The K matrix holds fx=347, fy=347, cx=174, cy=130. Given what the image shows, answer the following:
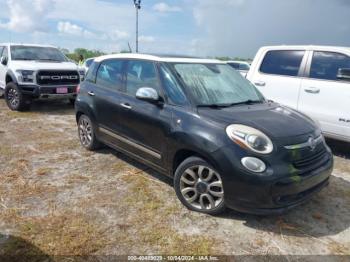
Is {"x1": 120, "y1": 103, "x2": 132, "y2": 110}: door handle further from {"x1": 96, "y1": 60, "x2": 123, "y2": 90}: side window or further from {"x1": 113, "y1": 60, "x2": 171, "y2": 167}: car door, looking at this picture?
{"x1": 96, "y1": 60, "x2": 123, "y2": 90}: side window

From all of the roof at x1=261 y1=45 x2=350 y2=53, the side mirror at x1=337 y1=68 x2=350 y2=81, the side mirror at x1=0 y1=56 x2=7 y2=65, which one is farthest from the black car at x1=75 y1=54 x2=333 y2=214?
the side mirror at x1=0 y1=56 x2=7 y2=65

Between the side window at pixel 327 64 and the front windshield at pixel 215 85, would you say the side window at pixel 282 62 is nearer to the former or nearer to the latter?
the side window at pixel 327 64

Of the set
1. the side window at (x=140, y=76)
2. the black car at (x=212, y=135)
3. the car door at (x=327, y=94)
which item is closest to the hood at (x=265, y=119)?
the black car at (x=212, y=135)

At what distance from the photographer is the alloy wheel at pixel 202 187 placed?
370 cm

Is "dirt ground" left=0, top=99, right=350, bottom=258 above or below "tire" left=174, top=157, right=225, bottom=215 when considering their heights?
below

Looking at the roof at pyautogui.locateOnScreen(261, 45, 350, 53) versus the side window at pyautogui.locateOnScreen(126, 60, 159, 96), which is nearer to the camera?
the side window at pyautogui.locateOnScreen(126, 60, 159, 96)

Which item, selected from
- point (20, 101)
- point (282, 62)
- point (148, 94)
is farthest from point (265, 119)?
point (20, 101)

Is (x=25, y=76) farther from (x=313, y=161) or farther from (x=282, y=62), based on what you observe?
(x=313, y=161)

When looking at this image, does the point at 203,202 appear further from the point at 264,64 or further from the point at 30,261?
the point at 264,64

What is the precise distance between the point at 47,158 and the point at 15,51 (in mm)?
5936

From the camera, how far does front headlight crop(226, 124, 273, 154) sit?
347 cm

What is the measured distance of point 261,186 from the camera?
3348mm

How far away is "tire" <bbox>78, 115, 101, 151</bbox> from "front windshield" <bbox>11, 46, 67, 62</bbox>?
205 inches

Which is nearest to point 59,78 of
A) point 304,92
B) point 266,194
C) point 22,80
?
point 22,80
